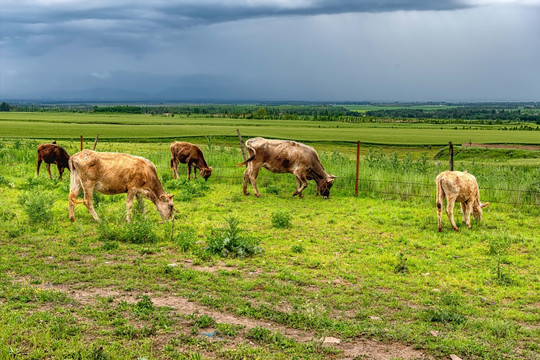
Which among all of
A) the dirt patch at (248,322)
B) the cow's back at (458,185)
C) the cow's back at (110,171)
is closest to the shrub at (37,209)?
the cow's back at (110,171)

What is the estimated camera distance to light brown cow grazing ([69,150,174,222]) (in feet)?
41.3

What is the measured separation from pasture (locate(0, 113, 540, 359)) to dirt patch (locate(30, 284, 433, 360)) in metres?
0.03

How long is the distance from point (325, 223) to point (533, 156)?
3083cm

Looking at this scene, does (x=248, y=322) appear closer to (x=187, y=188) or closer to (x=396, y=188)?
(x=187, y=188)

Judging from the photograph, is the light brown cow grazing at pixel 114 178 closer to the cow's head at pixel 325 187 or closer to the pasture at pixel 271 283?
the pasture at pixel 271 283

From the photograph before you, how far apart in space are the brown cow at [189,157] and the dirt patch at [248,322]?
12.9 metres

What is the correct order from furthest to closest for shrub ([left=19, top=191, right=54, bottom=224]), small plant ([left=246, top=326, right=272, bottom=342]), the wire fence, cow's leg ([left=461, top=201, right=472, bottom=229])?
the wire fence
cow's leg ([left=461, top=201, right=472, bottom=229])
shrub ([left=19, top=191, right=54, bottom=224])
small plant ([left=246, top=326, right=272, bottom=342])

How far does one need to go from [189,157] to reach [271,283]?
42.7ft

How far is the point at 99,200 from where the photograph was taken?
14.6 meters

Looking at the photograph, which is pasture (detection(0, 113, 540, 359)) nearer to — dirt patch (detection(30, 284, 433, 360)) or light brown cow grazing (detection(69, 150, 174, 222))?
A: dirt patch (detection(30, 284, 433, 360))

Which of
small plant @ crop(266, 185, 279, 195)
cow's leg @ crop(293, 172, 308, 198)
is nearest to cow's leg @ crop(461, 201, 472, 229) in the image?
cow's leg @ crop(293, 172, 308, 198)

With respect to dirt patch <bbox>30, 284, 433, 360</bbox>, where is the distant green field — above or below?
above

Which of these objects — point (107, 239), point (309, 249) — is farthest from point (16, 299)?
point (309, 249)

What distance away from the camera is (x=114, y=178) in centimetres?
1264
